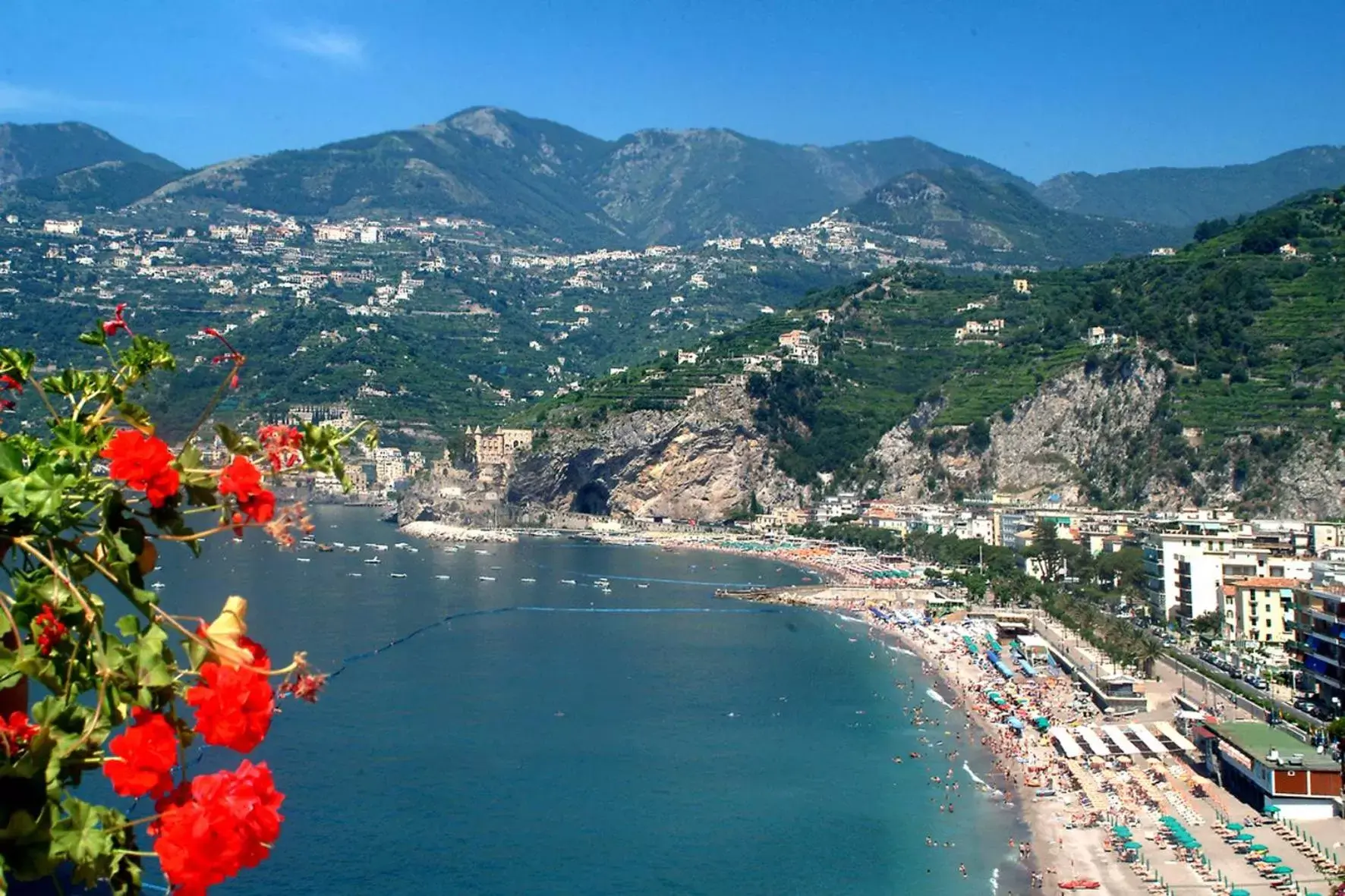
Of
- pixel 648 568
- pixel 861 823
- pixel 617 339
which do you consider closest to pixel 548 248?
pixel 617 339

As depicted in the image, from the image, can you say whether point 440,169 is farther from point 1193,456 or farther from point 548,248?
point 1193,456

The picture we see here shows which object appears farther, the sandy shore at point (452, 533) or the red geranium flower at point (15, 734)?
the sandy shore at point (452, 533)

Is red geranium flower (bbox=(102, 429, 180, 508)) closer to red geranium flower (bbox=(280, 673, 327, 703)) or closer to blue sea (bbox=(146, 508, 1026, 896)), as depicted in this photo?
red geranium flower (bbox=(280, 673, 327, 703))

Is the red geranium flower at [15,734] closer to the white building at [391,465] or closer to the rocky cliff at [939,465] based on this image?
the rocky cliff at [939,465]

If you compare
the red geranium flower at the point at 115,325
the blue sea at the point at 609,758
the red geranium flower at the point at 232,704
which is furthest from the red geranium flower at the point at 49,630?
the blue sea at the point at 609,758

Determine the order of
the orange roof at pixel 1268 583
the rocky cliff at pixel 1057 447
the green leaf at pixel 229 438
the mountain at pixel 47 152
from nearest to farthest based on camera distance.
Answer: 1. the green leaf at pixel 229 438
2. the orange roof at pixel 1268 583
3. the rocky cliff at pixel 1057 447
4. the mountain at pixel 47 152

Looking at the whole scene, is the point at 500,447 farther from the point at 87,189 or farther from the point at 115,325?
the point at 87,189

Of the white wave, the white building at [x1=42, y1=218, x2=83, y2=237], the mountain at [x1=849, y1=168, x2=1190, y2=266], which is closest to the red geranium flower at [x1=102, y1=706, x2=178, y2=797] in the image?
the white wave
